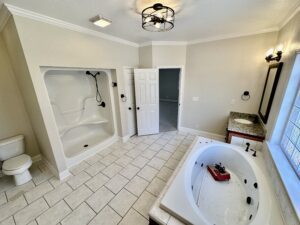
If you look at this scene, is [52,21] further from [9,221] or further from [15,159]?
[9,221]

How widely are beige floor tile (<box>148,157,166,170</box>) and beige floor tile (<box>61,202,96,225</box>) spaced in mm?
1270

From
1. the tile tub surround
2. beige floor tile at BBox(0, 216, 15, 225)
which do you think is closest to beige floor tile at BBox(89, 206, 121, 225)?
beige floor tile at BBox(0, 216, 15, 225)

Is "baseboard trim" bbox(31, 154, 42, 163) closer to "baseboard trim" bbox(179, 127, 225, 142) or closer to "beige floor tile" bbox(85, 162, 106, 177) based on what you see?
"beige floor tile" bbox(85, 162, 106, 177)

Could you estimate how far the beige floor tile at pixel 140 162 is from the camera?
2.69 meters

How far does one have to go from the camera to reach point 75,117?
3393 mm

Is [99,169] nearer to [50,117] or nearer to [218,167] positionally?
[50,117]

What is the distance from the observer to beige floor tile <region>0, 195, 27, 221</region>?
1762mm

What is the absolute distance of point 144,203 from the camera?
1904 mm

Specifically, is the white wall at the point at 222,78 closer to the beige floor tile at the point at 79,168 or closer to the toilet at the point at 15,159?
the beige floor tile at the point at 79,168

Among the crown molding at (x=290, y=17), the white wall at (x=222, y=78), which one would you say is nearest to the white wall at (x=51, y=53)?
the white wall at (x=222, y=78)

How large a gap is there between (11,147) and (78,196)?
1.58 metres

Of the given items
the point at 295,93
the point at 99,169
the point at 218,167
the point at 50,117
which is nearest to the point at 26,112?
the point at 50,117

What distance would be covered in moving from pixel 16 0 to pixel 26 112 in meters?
1.91

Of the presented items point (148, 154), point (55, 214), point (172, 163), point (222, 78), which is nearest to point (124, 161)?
point (148, 154)
